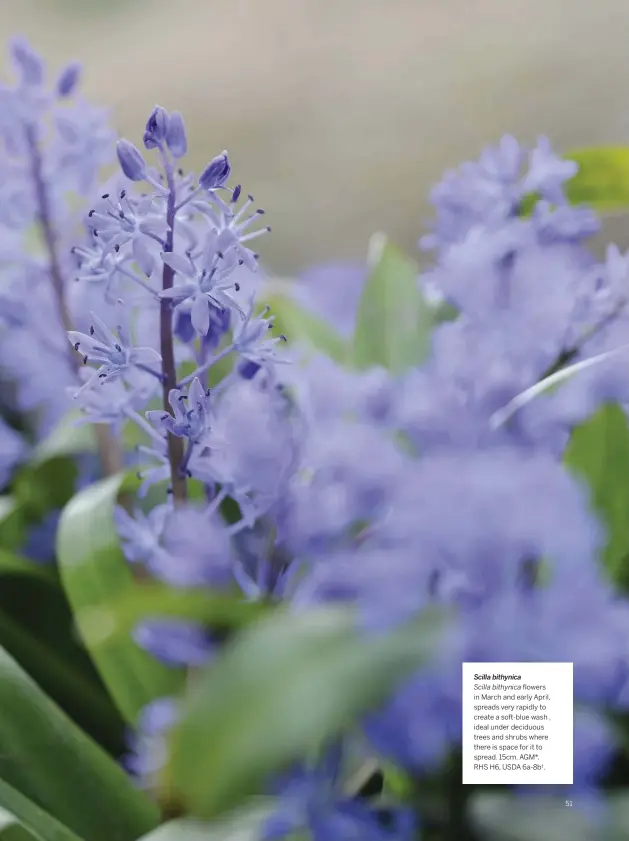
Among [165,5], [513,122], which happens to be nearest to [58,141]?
[165,5]

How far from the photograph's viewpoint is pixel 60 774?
1.09 feet

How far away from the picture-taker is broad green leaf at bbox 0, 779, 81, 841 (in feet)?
1.00

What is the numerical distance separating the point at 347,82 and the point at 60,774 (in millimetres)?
394

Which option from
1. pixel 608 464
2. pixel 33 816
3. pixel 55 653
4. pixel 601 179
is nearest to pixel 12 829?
pixel 33 816

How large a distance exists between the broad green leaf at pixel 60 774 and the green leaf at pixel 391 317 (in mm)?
209

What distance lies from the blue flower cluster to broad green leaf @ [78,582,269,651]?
0.08 feet

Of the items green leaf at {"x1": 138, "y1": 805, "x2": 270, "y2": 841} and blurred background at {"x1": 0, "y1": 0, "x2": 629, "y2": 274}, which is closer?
green leaf at {"x1": 138, "y1": 805, "x2": 270, "y2": 841}

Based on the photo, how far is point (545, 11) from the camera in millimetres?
489

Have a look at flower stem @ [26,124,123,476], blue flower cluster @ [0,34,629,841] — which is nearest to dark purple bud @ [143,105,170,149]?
blue flower cluster @ [0,34,629,841]

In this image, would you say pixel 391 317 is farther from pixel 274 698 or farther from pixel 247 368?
pixel 274 698

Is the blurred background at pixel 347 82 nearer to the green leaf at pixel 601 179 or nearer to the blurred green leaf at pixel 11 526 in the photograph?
the green leaf at pixel 601 179

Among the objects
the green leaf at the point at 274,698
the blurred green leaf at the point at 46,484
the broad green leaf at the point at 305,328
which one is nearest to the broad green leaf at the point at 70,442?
the blurred green leaf at the point at 46,484

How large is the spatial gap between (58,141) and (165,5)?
0.13 meters

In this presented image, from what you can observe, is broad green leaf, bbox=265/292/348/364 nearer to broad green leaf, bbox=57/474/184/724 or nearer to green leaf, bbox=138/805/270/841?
broad green leaf, bbox=57/474/184/724
